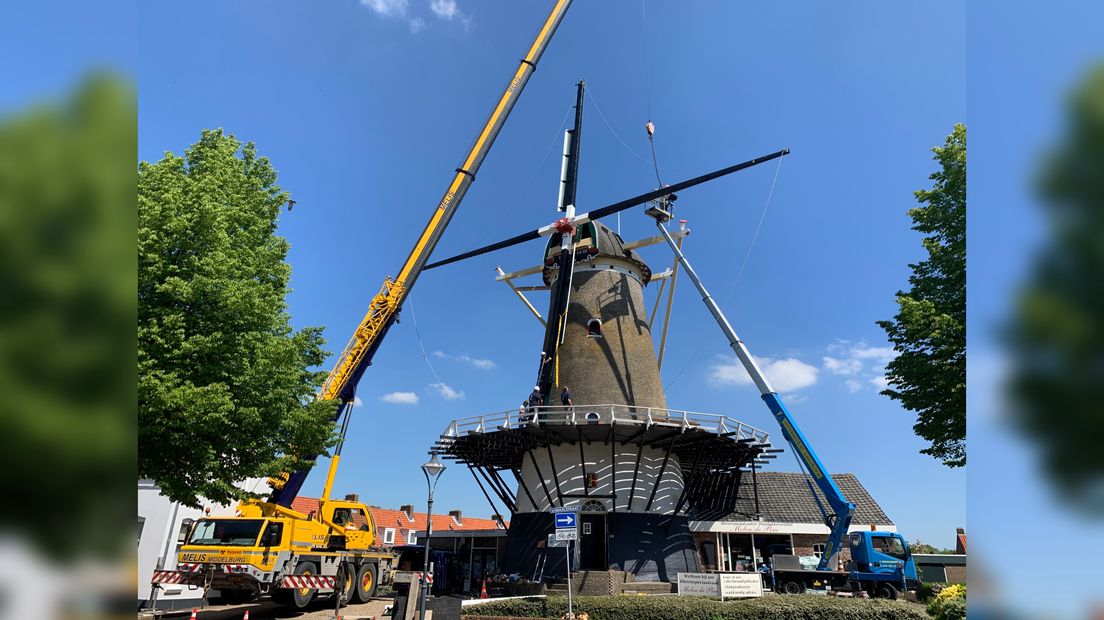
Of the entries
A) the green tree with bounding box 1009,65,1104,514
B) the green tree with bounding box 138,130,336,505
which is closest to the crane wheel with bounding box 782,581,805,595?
the green tree with bounding box 138,130,336,505

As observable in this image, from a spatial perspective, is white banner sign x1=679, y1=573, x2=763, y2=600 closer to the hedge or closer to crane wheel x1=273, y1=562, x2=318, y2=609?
the hedge

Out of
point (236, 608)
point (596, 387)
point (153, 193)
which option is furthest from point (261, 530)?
point (596, 387)

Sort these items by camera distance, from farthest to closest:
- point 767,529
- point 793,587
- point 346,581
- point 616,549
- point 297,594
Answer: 1. point 767,529
2. point 616,549
3. point 793,587
4. point 346,581
5. point 297,594

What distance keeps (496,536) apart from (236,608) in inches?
462

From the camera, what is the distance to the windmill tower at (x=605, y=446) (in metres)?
20.5

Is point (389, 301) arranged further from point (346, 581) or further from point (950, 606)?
point (950, 606)

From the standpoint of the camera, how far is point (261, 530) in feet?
45.1

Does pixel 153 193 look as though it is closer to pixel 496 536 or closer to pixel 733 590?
pixel 733 590

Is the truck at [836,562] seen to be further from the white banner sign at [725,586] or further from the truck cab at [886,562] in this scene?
the white banner sign at [725,586]

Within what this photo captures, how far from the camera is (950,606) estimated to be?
449 inches

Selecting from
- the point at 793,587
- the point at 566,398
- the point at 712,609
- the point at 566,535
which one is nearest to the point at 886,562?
the point at 793,587

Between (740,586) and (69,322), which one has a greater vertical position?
(69,322)

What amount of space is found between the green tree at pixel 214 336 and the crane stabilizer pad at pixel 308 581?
2.90m

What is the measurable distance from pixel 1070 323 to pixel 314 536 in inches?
647
